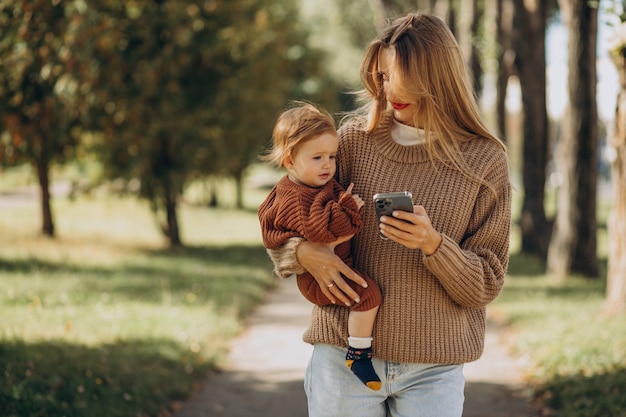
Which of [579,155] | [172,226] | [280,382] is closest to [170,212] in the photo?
[172,226]

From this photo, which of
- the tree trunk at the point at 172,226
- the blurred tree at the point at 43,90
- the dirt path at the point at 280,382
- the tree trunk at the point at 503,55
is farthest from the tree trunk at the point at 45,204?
the tree trunk at the point at 503,55

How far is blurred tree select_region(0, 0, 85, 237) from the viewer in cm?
1088

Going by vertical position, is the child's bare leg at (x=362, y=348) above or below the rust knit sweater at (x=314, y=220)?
below

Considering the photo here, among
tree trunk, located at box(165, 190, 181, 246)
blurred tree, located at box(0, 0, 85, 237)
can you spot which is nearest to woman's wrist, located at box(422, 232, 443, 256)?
blurred tree, located at box(0, 0, 85, 237)

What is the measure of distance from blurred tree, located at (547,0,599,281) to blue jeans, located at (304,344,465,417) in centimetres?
840

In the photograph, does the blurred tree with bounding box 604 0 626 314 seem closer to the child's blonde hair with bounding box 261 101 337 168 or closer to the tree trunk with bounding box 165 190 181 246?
the child's blonde hair with bounding box 261 101 337 168

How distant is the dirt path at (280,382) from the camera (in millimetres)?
5816

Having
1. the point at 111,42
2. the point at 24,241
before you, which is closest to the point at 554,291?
the point at 111,42

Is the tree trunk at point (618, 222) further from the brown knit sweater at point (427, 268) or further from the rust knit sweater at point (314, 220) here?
the rust knit sweater at point (314, 220)

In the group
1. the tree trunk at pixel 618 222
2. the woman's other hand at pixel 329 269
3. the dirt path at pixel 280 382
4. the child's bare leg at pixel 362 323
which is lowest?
the dirt path at pixel 280 382

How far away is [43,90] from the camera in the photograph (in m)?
12.9

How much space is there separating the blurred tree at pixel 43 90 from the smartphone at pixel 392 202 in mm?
8071

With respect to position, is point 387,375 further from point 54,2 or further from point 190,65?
point 190,65

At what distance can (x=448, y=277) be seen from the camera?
256 centimetres
